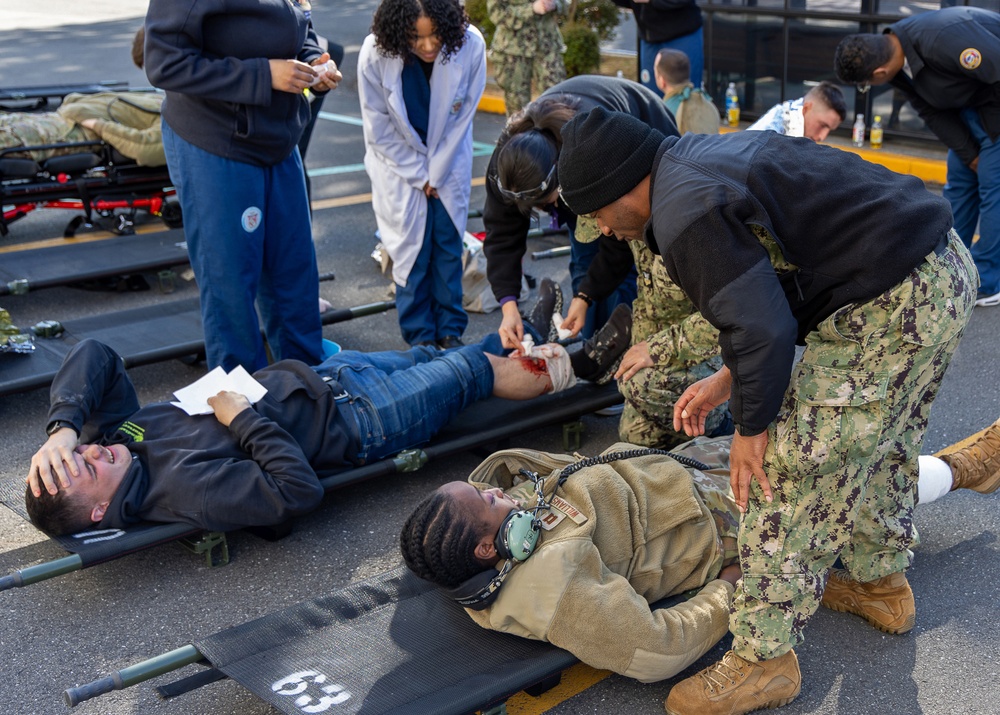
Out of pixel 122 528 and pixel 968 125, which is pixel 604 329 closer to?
pixel 122 528

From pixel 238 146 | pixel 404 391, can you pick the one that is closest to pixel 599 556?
pixel 404 391

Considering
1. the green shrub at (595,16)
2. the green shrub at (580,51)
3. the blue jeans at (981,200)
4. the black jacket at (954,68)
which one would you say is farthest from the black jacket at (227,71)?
the green shrub at (595,16)

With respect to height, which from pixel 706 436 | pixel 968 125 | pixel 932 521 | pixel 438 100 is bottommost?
pixel 932 521

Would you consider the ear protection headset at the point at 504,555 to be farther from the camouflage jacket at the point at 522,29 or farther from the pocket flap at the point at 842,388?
the camouflage jacket at the point at 522,29

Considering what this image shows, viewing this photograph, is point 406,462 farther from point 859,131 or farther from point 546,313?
point 859,131

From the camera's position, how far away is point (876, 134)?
7.88 meters

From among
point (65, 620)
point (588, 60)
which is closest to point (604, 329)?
point (65, 620)

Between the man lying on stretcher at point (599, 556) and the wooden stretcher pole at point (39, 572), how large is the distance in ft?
3.23

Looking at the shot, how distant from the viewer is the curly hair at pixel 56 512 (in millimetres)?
3094

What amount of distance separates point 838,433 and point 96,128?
5.28m

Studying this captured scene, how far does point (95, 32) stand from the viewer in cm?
1573

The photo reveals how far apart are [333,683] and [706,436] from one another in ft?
5.38

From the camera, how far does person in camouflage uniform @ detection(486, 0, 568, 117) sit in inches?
298

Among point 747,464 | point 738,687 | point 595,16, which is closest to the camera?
point 747,464
